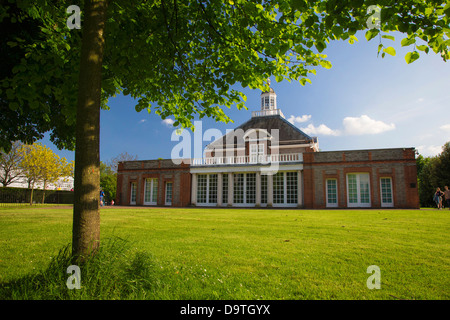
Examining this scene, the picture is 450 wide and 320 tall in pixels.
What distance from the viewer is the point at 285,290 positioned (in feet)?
9.53

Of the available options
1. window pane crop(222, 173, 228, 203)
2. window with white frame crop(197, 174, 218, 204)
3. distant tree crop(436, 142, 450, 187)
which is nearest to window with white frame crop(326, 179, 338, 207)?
window pane crop(222, 173, 228, 203)

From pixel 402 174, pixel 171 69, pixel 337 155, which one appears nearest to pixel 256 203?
pixel 337 155

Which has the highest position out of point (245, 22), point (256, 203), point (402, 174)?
point (245, 22)

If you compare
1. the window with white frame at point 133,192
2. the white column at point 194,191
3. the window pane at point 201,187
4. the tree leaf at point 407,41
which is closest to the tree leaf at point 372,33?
the tree leaf at point 407,41

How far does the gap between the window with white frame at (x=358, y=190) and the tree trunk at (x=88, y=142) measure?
2319 centimetres

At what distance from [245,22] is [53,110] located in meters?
8.79

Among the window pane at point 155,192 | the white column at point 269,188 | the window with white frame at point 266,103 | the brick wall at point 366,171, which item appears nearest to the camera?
the brick wall at point 366,171

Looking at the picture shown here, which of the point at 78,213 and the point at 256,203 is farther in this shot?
the point at 256,203

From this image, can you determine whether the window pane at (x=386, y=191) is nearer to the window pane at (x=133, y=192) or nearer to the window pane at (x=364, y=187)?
the window pane at (x=364, y=187)

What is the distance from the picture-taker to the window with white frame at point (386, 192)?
71.7 ft

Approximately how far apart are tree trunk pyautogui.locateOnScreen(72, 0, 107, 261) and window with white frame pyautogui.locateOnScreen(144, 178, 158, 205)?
89.3ft

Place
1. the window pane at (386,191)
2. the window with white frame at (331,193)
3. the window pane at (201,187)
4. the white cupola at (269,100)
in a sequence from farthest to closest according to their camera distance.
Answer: the white cupola at (269,100)
the window pane at (201,187)
the window with white frame at (331,193)
the window pane at (386,191)

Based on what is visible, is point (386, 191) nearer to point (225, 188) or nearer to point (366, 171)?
point (366, 171)
